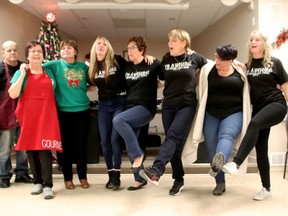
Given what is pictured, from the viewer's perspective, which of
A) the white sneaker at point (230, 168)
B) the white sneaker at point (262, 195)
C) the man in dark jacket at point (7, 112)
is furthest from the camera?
the man in dark jacket at point (7, 112)

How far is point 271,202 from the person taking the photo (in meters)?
2.56

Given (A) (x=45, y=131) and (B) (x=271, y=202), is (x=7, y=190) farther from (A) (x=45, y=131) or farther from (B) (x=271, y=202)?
(B) (x=271, y=202)

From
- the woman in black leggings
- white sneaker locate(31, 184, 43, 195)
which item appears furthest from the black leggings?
white sneaker locate(31, 184, 43, 195)

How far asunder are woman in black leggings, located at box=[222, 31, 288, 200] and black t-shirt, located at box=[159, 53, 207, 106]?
503 millimetres

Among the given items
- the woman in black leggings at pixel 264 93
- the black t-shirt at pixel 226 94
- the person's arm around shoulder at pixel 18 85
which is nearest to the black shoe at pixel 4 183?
the person's arm around shoulder at pixel 18 85

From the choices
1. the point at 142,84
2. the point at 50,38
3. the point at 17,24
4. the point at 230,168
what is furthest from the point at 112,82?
the point at 17,24

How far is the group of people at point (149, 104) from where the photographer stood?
255 cm

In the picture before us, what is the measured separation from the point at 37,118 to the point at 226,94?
69.2 inches

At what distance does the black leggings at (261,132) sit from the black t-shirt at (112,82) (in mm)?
1280

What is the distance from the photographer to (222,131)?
251cm

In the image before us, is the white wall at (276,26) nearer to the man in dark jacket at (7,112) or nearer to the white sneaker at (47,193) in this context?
the white sneaker at (47,193)

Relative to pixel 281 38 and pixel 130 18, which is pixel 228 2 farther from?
pixel 130 18

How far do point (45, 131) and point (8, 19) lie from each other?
3.09 metres

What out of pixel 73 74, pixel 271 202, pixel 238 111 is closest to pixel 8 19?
pixel 73 74
